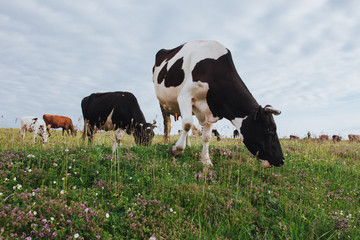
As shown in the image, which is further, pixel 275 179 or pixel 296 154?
pixel 296 154

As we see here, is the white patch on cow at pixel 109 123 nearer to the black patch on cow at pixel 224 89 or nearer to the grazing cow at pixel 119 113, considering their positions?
the grazing cow at pixel 119 113

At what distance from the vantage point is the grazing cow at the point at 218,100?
562 centimetres

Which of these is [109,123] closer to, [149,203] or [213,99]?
[213,99]

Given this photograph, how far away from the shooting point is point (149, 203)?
3.54m

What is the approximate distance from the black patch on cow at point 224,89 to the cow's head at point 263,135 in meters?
0.28

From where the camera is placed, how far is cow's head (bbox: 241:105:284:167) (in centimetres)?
553

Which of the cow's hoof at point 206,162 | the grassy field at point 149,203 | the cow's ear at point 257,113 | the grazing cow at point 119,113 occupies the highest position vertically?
the grazing cow at point 119,113

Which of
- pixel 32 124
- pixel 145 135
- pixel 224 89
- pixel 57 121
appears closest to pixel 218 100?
pixel 224 89

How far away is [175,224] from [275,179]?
3.40 m

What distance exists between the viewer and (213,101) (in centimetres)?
616

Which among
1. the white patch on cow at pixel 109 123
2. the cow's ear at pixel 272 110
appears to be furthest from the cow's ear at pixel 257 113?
the white patch on cow at pixel 109 123

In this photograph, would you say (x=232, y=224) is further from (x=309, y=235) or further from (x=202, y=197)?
(x=309, y=235)

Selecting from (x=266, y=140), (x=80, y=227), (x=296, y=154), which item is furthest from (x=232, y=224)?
(x=296, y=154)

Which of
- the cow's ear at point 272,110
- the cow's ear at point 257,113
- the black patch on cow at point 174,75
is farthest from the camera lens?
the black patch on cow at point 174,75
